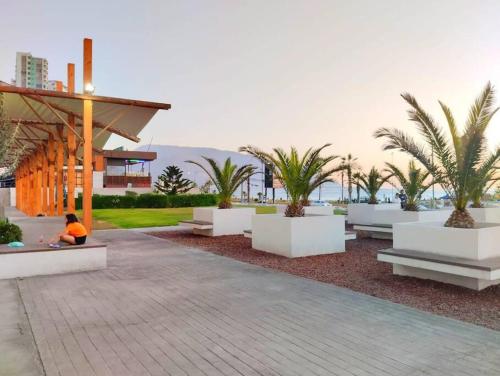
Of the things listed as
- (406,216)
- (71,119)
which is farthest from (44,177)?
(406,216)

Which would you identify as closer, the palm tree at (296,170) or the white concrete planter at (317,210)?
the palm tree at (296,170)

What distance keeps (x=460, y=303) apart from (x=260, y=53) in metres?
15.6

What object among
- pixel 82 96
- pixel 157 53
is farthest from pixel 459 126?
pixel 157 53

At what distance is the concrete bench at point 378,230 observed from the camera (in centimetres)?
1143

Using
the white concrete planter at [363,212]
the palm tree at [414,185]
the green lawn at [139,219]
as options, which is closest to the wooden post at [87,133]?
the green lawn at [139,219]

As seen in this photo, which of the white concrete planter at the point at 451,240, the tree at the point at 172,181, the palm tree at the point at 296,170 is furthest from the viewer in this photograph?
the tree at the point at 172,181

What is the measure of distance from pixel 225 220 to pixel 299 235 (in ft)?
15.7

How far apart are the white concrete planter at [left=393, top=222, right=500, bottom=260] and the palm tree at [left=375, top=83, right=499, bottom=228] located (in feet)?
1.29

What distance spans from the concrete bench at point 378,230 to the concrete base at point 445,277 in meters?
4.67

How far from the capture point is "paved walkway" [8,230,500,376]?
3203mm

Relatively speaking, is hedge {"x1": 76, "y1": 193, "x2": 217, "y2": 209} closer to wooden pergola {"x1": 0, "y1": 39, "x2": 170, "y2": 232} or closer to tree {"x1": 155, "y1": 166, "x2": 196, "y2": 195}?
wooden pergola {"x1": 0, "y1": 39, "x2": 170, "y2": 232}

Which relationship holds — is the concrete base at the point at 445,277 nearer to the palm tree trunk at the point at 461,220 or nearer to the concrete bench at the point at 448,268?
the concrete bench at the point at 448,268

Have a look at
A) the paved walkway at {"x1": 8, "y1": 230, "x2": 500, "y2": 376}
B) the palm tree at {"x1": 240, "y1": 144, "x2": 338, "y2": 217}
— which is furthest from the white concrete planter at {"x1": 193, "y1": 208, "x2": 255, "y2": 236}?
the paved walkway at {"x1": 8, "y1": 230, "x2": 500, "y2": 376}

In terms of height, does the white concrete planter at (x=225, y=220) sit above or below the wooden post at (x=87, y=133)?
below
